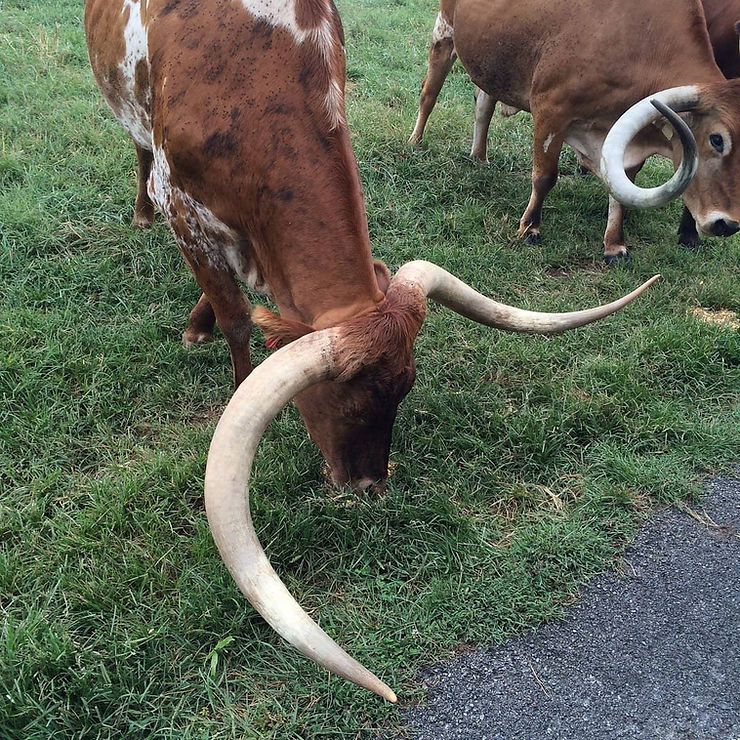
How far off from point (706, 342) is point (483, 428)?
174cm

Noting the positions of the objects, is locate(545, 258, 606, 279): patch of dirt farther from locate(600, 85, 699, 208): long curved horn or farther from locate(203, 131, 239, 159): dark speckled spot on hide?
locate(203, 131, 239, 159): dark speckled spot on hide

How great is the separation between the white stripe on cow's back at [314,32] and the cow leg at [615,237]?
3.27m

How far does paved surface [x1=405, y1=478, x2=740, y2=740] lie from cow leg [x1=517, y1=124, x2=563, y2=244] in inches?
123

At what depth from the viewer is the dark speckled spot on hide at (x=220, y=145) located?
106 inches

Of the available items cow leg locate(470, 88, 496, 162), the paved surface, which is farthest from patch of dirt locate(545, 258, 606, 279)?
the paved surface

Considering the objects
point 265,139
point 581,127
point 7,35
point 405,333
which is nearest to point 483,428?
point 405,333

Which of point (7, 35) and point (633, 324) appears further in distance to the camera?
point (7, 35)

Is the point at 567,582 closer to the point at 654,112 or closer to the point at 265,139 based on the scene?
the point at 265,139

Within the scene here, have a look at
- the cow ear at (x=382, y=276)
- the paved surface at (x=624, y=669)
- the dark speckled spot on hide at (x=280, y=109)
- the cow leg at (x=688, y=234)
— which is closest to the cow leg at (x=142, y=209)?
the dark speckled spot on hide at (x=280, y=109)

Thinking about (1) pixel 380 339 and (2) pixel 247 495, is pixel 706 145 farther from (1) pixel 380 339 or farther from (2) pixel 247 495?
(2) pixel 247 495

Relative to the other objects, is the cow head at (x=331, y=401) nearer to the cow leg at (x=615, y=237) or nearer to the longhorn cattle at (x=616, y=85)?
the longhorn cattle at (x=616, y=85)

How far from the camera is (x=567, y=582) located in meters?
2.90

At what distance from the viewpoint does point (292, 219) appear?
2.60 m

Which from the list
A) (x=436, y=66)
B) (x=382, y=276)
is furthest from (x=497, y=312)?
(x=436, y=66)
